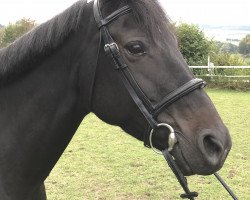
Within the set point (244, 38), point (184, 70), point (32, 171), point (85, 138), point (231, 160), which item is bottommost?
point (244, 38)

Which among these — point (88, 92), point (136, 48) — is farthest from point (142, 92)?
point (88, 92)

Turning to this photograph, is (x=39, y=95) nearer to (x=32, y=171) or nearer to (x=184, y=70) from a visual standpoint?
(x=32, y=171)

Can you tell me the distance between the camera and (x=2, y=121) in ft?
6.98

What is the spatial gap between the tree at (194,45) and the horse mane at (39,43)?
18388 mm

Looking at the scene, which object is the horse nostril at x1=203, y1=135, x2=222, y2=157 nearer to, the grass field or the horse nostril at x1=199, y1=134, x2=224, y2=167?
the horse nostril at x1=199, y1=134, x2=224, y2=167

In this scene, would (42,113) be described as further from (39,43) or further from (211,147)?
(211,147)

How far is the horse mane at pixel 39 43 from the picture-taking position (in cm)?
197

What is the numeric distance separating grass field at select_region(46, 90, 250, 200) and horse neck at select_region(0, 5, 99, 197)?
9.39 ft

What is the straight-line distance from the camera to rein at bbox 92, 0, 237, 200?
172 centimetres

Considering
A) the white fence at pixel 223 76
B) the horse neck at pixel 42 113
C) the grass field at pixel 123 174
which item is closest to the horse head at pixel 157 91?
the horse neck at pixel 42 113

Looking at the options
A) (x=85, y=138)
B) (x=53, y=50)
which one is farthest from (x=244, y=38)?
(x=53, y=50)

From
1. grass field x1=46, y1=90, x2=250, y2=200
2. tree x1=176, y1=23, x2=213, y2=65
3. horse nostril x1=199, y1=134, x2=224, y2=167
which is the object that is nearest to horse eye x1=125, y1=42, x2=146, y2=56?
horse nostril x1=199, y1=134, x2=224, y2=167

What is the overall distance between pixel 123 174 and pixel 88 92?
153 inches

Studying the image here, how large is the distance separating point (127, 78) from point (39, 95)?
1.88ft
